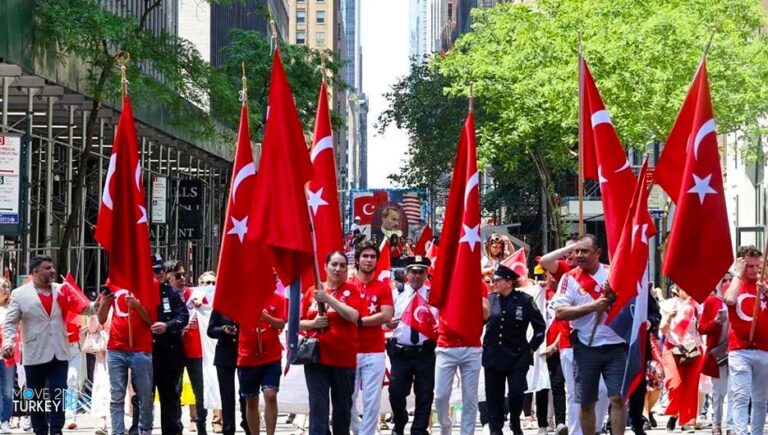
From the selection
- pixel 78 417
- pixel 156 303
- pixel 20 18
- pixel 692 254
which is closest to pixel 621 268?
pixel 692 254

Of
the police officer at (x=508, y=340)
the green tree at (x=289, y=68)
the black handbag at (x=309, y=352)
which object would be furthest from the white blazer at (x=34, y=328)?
the green tree at (x=289, y=68)

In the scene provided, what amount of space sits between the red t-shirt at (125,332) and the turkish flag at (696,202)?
5.12 meters

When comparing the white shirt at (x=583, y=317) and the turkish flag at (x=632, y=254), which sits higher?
the turkish flag at (x=632, y=254)

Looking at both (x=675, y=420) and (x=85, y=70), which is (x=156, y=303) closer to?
(x=675, y=420)

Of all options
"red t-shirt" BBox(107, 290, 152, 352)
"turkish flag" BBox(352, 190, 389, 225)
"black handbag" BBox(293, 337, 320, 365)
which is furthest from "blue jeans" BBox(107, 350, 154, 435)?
"turkish flag" BBox(352, 190, 389, 225)

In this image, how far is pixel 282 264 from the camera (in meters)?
→ 12.6

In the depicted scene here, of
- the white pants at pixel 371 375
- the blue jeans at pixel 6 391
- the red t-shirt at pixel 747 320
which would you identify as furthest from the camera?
the blue jeans at pixel 6 391

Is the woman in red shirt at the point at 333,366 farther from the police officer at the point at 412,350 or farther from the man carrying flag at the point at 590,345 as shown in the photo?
the police officer at the point at 412,350

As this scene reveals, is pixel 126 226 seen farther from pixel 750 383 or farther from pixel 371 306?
pixel 750 383

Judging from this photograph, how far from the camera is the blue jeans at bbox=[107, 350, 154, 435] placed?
14617 mm

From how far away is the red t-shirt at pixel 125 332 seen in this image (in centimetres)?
1471

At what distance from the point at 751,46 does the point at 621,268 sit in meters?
27.6

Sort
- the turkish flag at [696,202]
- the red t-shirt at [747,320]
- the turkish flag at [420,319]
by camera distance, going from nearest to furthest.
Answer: the turkish flag at [696,202] → the red t-shirt at [747,320] → the turkish flag at [420,319]

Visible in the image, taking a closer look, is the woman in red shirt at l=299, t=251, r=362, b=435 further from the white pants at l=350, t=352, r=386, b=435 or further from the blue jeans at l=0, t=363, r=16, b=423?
the blue jeans at l=0, t=363, r=16, b=423
